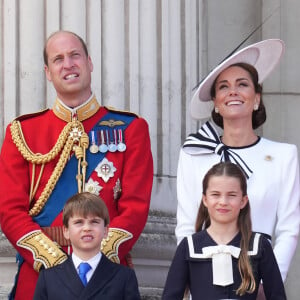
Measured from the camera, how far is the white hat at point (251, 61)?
24.7 feet

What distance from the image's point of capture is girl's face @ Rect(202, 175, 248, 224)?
6941mm

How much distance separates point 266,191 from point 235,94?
472 mm

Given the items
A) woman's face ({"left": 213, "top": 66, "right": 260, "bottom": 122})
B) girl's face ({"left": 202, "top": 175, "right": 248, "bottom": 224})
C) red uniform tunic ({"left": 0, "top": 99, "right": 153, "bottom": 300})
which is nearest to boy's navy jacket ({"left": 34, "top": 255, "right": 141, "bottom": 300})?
red uniform tunic ({"left": 0, "top": 99, "right": 153, "bottom": 300})

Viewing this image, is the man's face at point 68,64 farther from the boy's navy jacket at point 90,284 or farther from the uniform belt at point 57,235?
the boy's navy jacket at point 90,284

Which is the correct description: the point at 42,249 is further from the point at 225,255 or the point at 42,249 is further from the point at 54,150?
the point at 225,255

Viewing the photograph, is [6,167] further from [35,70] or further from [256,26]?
[256,26]

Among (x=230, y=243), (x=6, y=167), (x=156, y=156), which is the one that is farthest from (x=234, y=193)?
(x=156, y=156)

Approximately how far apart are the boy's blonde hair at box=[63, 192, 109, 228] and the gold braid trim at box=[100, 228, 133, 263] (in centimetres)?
26

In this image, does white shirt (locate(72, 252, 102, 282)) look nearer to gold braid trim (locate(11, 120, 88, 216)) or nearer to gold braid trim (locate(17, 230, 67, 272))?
gold braid trim (locate(17, 230, 67, 272))

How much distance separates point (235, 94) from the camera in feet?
24.4

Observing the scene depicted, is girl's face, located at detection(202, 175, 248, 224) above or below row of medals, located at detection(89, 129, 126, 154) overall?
below

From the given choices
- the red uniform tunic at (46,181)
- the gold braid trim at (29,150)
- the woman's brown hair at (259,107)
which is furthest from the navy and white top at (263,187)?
the gold braid trim at (29,150)

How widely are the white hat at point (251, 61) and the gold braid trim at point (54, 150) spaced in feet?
1.79

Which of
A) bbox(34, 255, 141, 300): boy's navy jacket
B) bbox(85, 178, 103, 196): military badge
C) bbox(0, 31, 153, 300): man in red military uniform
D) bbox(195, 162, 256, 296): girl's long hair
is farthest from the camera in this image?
bbox(85, 178, 103, 196): military badge
